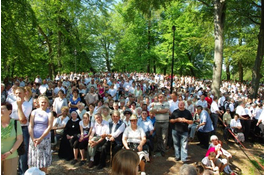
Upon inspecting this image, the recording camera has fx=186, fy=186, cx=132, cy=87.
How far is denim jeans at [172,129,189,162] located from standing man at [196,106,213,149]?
1569 millimetres

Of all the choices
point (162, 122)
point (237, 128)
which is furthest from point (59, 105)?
point (237, 128)

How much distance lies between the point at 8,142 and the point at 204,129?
611 centimetres

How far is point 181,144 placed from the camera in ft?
18.2

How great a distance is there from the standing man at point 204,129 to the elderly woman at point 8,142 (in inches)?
228

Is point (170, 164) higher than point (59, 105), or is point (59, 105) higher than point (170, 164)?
point (59, 105)

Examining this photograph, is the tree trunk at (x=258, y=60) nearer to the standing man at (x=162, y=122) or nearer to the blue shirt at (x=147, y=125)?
the standing man at (x=162, y=122)

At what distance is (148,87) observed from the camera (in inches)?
627

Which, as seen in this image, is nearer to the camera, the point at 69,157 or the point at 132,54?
the point at 69,157

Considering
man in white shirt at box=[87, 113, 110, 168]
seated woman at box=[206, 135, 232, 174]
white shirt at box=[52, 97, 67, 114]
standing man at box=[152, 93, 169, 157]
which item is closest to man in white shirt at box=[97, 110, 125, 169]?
man in white shirt at box=[87, 113, 110, 168]

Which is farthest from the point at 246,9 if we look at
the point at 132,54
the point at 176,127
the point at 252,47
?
the point at 132,54

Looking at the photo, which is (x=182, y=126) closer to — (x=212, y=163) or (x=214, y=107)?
(x=212, y=163)

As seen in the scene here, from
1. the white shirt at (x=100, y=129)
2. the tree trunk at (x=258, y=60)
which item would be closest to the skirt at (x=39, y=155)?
the white shirt at (x=100, y=129)

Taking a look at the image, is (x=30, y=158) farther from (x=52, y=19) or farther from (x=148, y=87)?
(x=52, y=19)

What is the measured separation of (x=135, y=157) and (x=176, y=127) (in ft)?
13.0
